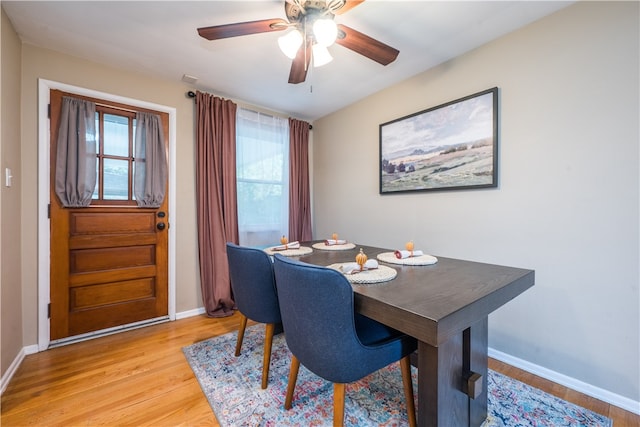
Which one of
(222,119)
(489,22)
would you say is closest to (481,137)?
(489,22)

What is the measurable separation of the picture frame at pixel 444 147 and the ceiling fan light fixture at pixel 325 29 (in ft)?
4.23

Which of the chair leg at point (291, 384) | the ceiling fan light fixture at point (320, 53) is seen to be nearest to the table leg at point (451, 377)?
the chair leg at point (291, 384)

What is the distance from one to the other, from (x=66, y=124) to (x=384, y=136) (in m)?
2.81

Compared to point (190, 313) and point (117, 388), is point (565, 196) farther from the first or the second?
point (190, 313)

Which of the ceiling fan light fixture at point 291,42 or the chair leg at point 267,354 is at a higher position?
the ceiling fan light fixture at point 291,42

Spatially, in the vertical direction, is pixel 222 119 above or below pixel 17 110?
above

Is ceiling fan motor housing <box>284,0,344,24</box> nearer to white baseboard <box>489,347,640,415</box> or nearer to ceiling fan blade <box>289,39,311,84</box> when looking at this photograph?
ceiling fan blade <box>289,39,311,84</box>

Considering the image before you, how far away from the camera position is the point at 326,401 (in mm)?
1496

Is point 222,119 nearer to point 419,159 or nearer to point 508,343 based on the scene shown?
point 419,159

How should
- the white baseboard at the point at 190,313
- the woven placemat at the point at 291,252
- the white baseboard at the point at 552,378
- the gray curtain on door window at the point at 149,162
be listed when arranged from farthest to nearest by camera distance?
the white baseboard at the point at 190,313 < the gray curtain on door window at the point at 149,162 < the woven placemat at the point at 291,252 < the white baseboard at the point at 552,378

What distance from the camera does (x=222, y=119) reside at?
2.86 metres

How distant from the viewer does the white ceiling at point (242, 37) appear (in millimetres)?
1658

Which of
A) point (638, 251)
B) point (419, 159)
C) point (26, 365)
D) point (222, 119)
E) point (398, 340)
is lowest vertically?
point (26, 365)

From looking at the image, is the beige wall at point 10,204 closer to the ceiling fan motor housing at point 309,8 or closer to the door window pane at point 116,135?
the door window pane at point 116,135
